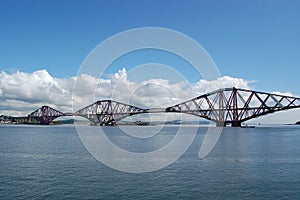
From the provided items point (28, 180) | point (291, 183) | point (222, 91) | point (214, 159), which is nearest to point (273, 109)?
point (222, 91)

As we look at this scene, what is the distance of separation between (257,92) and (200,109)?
33.8 m

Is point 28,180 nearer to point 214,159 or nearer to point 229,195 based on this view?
point 229,195

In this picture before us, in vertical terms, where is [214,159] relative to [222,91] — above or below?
below

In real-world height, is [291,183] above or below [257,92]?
below

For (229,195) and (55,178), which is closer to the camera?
(229,195)

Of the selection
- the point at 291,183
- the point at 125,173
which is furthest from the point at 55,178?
the point at 291,183

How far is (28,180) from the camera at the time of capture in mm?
27438

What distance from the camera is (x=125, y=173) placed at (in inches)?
1239

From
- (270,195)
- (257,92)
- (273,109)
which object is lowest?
(270,195)

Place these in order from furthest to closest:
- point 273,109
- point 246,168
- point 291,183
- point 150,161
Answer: point 273,109, point 150,161, point 246,168, point 291,183

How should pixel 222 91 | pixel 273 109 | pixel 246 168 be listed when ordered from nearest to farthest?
pixel 246 168 → pixel 273 109 → pixel 222 91

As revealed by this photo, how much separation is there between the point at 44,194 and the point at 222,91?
158 metres

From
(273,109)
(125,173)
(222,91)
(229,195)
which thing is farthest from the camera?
(222,91)

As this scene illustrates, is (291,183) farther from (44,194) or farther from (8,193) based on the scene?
(8,193)
